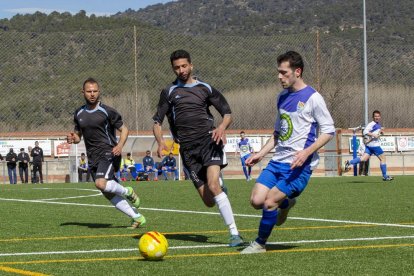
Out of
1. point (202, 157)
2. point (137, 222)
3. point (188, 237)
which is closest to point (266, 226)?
point (202, 157)

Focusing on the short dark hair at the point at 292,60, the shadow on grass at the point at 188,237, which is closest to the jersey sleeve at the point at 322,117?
the short dark hair at the point at 292,60

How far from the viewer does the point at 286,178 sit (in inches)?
386

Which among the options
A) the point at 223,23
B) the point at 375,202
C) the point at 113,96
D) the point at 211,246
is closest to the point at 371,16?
the point at 223,23

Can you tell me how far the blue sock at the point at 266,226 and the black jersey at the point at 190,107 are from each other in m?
1.93

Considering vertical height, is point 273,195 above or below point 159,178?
above

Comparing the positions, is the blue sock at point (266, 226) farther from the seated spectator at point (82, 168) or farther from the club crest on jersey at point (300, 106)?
the seated spectator at point (82, 168)

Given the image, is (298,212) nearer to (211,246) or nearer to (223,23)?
(211,246)

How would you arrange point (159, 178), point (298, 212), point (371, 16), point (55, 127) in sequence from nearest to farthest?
point (298, 212)
point (159, 178)
point (55, 127)
point (371, 16)

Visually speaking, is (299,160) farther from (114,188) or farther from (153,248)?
(114,188)

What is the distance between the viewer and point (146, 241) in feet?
30.2

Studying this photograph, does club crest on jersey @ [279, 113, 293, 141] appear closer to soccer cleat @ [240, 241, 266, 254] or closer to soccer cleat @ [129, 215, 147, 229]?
soccer cleat @ [240, 241, 266, 254]

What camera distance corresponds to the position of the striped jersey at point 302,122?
32.1 feet

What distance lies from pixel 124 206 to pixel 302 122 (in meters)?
4.24

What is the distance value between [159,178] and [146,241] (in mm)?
32047
